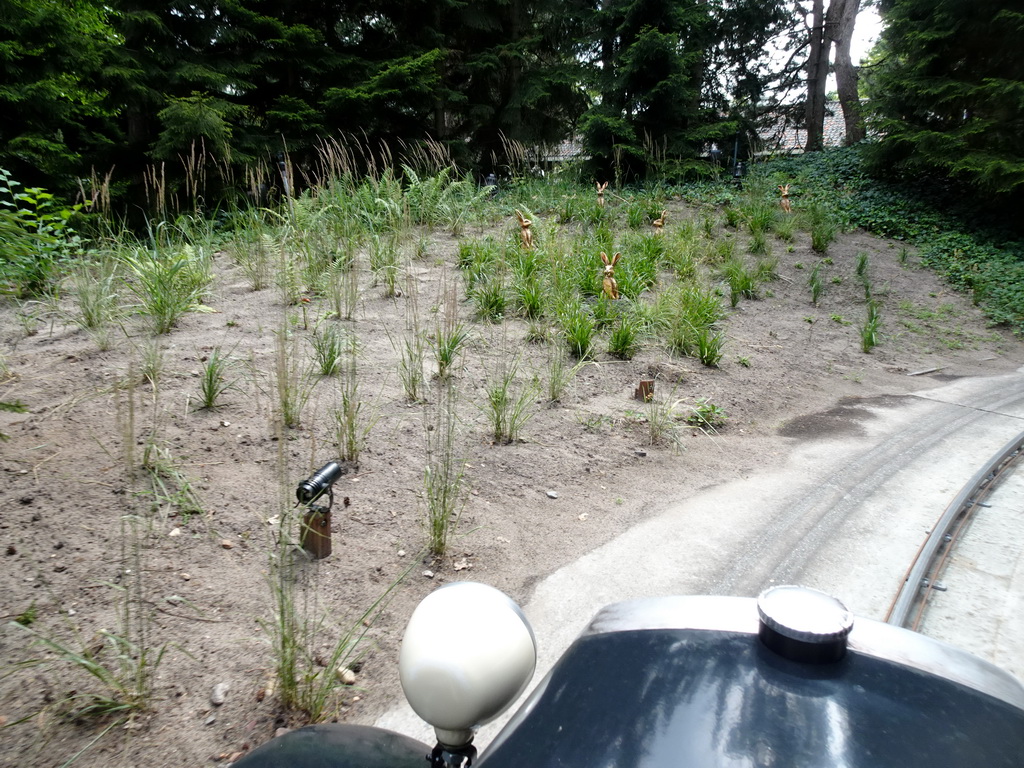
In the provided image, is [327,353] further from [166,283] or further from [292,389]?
[166,283]

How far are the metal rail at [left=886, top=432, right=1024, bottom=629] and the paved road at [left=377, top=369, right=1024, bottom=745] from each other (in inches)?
4.6

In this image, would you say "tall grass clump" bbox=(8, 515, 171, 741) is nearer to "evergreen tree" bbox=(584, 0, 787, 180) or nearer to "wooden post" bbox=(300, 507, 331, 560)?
"wooden post" bbox=(300, 507, 331, 560)

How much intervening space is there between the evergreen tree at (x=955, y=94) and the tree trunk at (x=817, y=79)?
3612mm

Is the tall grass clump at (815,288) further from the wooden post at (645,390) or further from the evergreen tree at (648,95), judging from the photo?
the evergreen tree at (648,95)

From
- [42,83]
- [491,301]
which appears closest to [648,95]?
[491,301]

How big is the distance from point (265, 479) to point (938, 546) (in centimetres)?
291

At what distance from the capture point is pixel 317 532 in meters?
2.68

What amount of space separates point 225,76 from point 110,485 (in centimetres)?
831

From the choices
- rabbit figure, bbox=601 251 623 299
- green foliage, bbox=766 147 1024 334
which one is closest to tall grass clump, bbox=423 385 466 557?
rabbit figure, bbox=601 251 623 299

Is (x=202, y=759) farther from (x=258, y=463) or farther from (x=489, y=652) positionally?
(x=258, y=463)

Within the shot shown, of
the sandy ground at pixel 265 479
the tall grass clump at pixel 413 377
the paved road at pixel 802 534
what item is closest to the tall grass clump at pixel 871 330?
the sandy ground at pixel 265 479

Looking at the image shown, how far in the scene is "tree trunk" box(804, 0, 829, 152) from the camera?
51.0 feet

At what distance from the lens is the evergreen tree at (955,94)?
9.66 m

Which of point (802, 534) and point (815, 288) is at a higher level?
point (815, 288)
